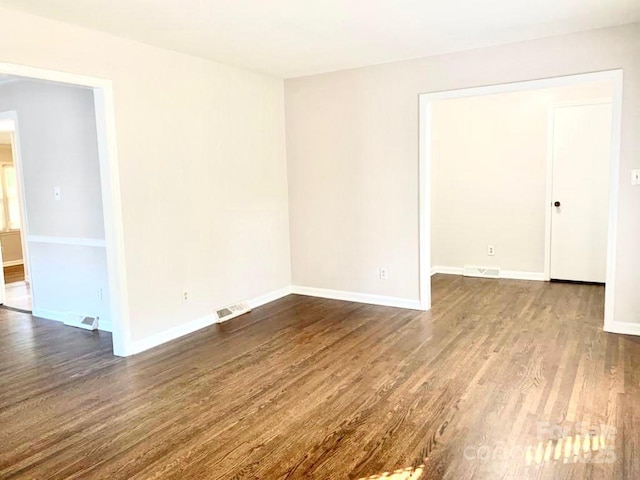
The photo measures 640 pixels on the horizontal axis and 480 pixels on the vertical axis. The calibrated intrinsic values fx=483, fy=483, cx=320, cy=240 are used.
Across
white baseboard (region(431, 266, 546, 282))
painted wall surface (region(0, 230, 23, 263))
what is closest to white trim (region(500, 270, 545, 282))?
white baseboard (region(431, 266, 546, 282))

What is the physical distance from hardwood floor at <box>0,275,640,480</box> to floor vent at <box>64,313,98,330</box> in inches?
4.5

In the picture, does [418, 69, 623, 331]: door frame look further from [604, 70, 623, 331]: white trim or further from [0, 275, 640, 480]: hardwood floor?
[0, 275, 640, 480]: hardwood floor

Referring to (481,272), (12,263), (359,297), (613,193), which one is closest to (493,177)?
(481,272)

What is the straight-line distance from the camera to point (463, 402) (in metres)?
2.89

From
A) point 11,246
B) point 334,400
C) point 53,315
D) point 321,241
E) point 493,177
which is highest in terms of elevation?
point 493,177

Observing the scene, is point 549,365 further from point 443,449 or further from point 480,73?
point 480,73

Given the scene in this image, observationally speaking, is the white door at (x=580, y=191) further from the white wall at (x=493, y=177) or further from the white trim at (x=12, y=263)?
the white trim at (x=12, y=263)

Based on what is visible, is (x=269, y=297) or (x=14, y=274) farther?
(x=14, y=274)

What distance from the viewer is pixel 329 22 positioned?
345cm

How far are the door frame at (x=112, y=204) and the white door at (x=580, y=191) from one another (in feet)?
15.8

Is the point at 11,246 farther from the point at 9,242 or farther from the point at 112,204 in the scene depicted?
the point at 112,204

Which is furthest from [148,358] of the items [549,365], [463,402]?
[549,365]

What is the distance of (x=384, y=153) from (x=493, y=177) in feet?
6.48

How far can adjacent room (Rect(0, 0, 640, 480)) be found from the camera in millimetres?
2615
